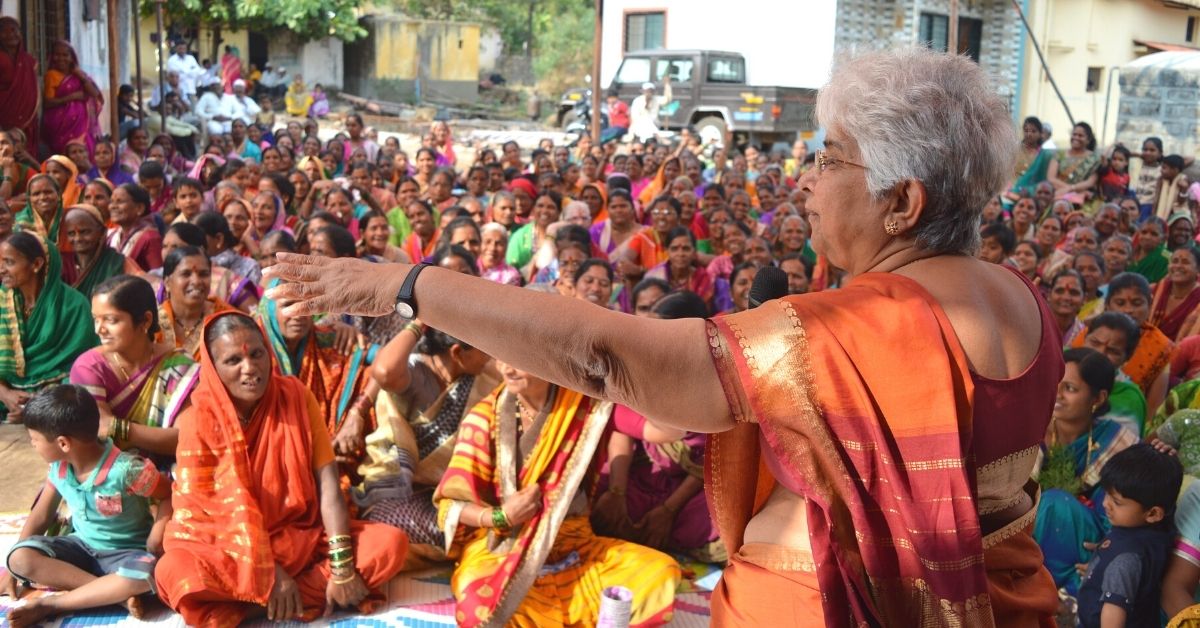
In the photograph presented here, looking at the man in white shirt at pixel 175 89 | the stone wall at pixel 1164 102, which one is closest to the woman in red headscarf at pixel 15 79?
the man in white shirt at pixel 175 89

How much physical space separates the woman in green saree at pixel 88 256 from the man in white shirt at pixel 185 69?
475 inches

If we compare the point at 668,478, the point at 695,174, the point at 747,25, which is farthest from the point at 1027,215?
the point at 747,25

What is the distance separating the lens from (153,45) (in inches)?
792

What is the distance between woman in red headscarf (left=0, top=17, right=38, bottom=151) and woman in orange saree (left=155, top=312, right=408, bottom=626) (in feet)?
23.7

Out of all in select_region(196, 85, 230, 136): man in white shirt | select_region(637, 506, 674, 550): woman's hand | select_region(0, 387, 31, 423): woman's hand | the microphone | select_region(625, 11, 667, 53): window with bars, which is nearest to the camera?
the microphone

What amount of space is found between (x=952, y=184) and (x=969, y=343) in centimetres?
21

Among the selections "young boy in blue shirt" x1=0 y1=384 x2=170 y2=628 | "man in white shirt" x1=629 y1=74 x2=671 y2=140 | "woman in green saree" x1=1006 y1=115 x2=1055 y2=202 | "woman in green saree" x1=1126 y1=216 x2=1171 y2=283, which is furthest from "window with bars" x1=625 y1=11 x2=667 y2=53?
"young boy in blue shirt" x1=0 y1=384 x2=170 y2=628

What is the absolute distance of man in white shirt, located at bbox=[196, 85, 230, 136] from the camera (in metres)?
16.3

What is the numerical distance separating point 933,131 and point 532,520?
7.97 feet

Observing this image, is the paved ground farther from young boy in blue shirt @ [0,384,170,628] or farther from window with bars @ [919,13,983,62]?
window with bars @ [919,13,983,62]

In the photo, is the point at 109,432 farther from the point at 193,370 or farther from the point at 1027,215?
the point at 1027,215

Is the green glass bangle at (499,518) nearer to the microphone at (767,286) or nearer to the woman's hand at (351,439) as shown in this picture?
the woman's hand at (351,439)

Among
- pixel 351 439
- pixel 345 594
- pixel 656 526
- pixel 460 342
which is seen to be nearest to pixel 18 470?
pixel 351 439

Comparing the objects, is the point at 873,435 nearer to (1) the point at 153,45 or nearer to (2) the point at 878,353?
(2) the point at 878,353
